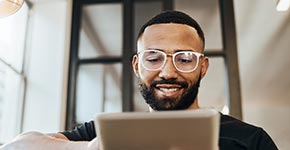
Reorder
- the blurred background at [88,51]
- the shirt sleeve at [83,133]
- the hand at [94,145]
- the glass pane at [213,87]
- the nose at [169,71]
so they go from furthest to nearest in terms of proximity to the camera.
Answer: the glass pane at [213,87]
the blurred background at [88,51]
the shirt sleeve at [83,133]
the nose at [169,71]
the hand at [94,145]

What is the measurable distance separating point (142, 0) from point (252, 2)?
0.97m

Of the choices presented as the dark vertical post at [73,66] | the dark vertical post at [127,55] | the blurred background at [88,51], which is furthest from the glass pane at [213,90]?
the dark vertical post at [73,66]

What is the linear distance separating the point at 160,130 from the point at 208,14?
302 centimetres

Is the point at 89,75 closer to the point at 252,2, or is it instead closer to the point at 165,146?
the point at 252,2

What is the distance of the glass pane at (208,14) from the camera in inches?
137

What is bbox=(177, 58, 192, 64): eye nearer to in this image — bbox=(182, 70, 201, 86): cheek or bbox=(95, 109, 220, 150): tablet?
bbox=(182, 70, 201, 86): cheek

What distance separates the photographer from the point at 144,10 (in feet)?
11.4

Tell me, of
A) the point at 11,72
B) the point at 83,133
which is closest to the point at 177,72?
the point at 83,133

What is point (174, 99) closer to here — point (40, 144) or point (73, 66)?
point (40, 144)

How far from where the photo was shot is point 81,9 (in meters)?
3.53

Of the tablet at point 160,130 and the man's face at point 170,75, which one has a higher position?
the man's face at point 170,75

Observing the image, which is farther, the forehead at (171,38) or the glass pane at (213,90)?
the glass pane at (213,90)

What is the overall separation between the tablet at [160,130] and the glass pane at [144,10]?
2.78 m

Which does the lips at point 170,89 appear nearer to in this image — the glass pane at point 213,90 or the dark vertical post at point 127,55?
the dark vertical post at point 127,55
